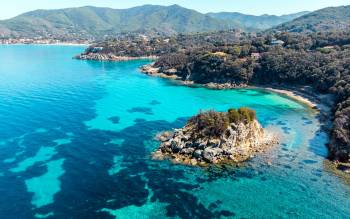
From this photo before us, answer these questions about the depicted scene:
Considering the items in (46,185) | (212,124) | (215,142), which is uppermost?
(212,124)

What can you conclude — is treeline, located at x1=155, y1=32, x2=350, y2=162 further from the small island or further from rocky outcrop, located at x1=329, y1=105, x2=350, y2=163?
the small island

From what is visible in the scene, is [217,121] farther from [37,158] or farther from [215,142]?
[37,158]

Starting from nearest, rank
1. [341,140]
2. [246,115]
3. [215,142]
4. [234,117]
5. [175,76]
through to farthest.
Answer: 1. [215,142]
2. [341,140]
3. [234,117]
4. [246,115]
5. [175,76]

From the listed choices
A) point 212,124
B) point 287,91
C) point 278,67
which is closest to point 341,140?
point 212,124

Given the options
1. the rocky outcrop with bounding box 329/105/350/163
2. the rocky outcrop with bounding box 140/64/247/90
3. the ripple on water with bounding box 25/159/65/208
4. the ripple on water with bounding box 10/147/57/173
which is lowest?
the ripple on water with bounding box 10/147/57/173

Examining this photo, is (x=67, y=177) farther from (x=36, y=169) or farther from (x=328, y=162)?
(x=328, y=162)

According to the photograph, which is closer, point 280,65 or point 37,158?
point 37,158

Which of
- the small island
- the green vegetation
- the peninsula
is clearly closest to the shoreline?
the peninsula
